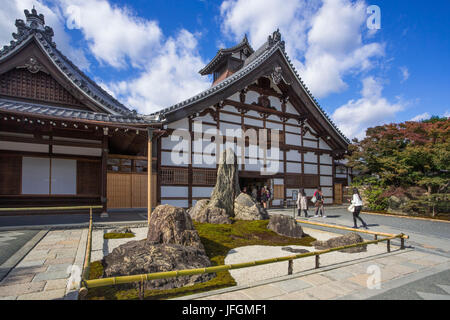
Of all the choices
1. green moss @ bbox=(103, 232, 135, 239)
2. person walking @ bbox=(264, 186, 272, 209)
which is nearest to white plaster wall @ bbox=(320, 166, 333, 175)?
person walking @ bbox=(264, 186, 272, 209)

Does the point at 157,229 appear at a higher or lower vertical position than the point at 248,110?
lower

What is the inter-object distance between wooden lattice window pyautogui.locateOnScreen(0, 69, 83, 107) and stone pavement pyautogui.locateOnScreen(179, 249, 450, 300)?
10082 mm

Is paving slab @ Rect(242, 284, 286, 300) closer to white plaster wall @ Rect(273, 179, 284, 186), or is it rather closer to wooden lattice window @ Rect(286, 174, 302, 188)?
white plaster wall @ Rect(273, 179, 284, 186)

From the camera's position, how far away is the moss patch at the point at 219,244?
3.46m

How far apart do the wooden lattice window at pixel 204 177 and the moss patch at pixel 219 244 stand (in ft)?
18.0

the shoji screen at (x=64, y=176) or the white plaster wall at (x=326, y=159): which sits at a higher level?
the white plaster wall at (x=326, y=159)

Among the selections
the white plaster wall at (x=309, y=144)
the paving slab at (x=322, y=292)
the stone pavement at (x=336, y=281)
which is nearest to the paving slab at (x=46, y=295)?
the stone pavement at (x=336, y=281)

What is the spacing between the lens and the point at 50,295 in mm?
3225

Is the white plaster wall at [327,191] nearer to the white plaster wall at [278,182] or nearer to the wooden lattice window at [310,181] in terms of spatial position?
the wooden lattice window at [310,181]

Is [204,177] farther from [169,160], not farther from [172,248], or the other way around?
[172,248]
